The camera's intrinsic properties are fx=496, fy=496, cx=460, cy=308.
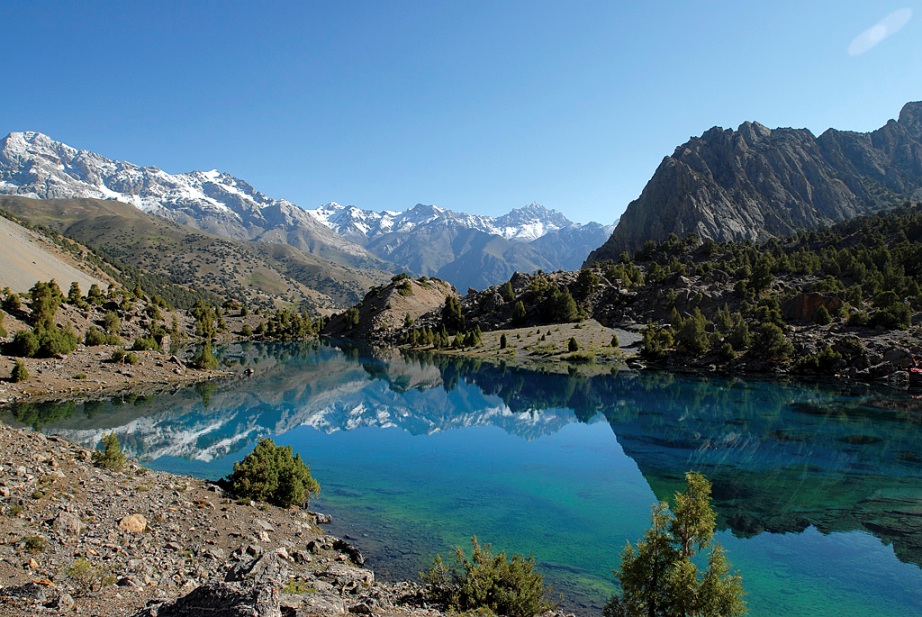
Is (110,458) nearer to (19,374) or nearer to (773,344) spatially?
(19,374)

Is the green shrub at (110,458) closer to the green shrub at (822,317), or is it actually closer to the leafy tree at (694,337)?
the leafy tree at (694,337)

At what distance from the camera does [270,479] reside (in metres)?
20.8

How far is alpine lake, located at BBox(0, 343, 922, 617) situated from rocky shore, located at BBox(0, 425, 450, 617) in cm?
331

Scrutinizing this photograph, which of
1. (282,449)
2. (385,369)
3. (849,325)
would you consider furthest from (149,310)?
(849,325)

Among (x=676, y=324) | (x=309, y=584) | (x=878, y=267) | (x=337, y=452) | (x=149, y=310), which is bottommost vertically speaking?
(x=337, y=452)

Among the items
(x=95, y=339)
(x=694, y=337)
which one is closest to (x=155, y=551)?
(x=95, y=339)

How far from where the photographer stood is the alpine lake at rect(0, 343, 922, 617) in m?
18.4

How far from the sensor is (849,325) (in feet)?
254

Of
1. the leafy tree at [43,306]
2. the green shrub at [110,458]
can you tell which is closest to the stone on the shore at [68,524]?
the green shrub at [110,458]

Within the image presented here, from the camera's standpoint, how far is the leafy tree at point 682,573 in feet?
34.3

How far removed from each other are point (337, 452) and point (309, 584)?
75.5ft

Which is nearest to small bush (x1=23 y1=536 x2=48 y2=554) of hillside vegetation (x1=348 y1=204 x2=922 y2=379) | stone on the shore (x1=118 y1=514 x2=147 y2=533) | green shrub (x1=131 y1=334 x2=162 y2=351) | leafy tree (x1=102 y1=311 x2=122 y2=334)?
stone on the shore (x1=118 y1=514 x2=147 y2=533)

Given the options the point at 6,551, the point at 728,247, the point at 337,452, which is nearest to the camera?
the point at 6,551

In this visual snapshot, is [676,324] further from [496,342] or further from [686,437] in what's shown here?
[686,437]
